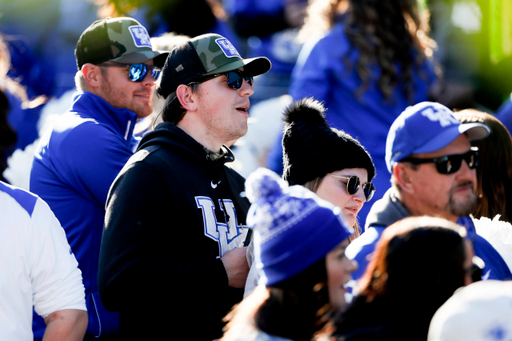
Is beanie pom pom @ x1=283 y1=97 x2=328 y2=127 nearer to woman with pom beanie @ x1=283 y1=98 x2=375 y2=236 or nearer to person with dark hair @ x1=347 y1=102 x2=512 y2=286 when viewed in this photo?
woman with pom beanie @ x1=283 y1=98 x2=375 y2=236

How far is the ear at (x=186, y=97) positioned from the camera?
316cm

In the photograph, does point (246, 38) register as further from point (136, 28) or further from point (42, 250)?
point (42, 250)

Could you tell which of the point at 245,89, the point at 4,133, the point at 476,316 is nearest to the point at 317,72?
the point at 245,89

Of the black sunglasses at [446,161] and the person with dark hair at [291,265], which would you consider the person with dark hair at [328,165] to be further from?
the person with dark hair at [291,265]

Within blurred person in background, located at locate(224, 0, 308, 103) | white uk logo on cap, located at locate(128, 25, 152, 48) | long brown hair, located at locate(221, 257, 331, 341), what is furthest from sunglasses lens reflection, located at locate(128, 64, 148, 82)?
blurred person in background, located at locate(224, 0, 308, 103)

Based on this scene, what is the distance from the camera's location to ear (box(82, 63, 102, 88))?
3.79 metres

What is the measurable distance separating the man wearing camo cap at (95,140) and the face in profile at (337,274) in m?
1.47

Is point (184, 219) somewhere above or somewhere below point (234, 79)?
below

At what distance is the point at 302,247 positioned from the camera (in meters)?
2.09

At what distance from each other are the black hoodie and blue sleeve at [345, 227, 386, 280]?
539 mm

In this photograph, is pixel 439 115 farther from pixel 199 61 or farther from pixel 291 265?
pixel 291 265

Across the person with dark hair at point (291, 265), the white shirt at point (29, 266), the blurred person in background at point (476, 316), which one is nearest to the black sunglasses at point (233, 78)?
the white shirt at point (29, 266)

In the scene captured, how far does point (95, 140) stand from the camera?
131 inches

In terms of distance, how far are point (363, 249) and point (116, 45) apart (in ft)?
6.55
